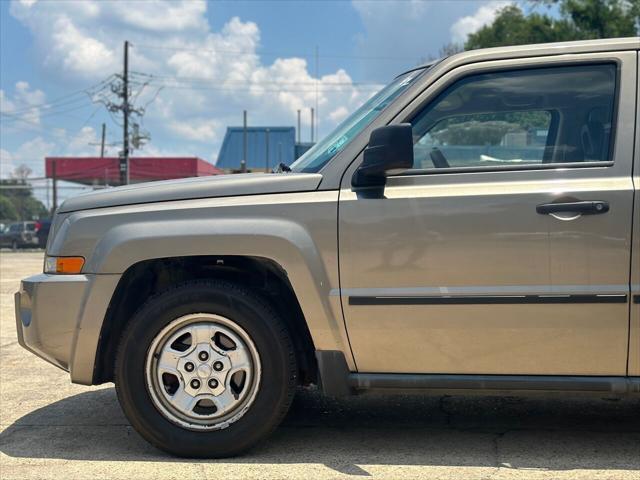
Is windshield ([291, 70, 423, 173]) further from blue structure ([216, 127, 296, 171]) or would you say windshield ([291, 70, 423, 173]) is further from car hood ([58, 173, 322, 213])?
blue structure ([216, 127, 296, 171])

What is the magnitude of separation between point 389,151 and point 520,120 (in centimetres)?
84

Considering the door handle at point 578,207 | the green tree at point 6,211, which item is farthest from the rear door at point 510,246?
the green tree at point 6,211

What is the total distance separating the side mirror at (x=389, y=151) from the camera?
323cm

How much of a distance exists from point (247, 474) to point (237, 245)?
1.09 m

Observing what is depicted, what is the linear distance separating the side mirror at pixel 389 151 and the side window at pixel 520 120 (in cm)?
25

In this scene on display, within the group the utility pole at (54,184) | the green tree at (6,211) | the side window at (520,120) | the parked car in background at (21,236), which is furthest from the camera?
the green tree at (6,211)

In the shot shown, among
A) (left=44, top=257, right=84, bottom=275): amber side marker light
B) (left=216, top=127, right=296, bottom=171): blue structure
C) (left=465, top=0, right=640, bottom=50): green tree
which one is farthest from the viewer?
(left=216, top=127, right=296, bottom=171): blue structure

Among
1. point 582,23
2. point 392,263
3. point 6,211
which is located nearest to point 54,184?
point 582,23

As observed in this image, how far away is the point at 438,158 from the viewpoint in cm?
353

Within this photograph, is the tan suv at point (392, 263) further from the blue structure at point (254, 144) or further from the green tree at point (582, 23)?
the blue structure at point (254, 144)

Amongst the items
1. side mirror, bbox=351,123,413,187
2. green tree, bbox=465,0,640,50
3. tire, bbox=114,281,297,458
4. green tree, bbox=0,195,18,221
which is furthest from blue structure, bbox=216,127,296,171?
side mirror, bbox=351,123,413,187

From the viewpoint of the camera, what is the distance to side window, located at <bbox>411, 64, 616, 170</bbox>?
341 centimetres

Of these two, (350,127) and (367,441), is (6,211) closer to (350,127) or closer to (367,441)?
(350,127)

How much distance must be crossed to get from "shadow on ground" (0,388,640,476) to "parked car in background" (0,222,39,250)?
28.9 meters
